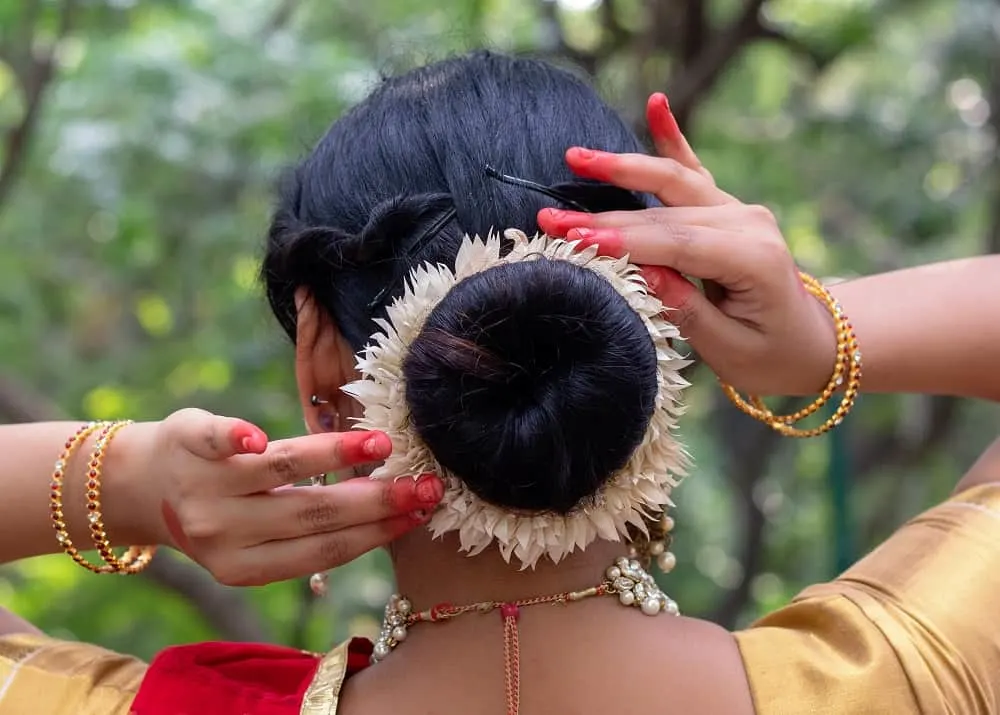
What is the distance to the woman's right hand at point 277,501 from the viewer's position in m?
0.99

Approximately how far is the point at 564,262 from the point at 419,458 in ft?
0.74

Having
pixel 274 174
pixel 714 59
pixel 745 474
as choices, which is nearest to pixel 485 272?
pixel 274 174

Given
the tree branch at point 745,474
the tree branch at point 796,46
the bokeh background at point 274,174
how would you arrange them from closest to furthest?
the bokeh background at point 274,174 → the tree branch at point 796,46 → the tree branch at point 745,474

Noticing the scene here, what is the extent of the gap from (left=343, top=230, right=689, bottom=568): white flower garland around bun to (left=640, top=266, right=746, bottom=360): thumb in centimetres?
6

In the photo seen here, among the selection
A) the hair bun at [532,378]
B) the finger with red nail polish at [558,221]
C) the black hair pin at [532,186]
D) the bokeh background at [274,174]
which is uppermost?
the black hair pin at [532,186]

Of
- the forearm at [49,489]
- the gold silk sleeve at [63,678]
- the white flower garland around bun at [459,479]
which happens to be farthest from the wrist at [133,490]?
the white flower garland around bun at [459,479]

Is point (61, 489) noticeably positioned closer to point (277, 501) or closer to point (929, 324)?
point (277, 501)

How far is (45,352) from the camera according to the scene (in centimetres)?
359

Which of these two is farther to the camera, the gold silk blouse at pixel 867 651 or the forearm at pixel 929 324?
the forearm at pixel 929 324

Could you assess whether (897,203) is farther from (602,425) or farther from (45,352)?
(602,425)

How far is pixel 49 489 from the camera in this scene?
1236 mm

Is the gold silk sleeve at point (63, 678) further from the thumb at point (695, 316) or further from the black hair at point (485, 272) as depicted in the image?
the thumb at point (695, 316)

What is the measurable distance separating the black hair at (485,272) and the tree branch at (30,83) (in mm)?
1934

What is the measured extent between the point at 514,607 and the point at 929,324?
26.8 inches
